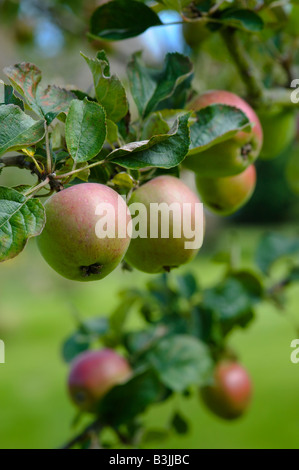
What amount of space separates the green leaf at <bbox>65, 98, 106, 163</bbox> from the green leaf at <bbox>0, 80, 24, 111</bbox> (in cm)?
5

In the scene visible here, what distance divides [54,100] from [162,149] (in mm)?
102

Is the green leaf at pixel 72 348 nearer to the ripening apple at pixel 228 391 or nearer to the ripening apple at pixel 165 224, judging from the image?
the ripening apple at pixel 228 391

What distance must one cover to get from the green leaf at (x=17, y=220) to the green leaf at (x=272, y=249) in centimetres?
71

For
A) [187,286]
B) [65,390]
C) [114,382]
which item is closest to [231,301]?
[187,286]

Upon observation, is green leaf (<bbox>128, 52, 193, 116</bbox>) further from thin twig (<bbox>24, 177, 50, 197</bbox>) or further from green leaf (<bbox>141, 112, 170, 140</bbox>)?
thin twig (<bbox>24, 177, 50, 197</bbox>)

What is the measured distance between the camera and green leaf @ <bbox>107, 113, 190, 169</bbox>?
39cm

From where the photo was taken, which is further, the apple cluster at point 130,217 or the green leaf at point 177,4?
the green leaf at point 177,4

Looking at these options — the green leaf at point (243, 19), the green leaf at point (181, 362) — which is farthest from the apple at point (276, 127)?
the green leaf at point (181, 362)

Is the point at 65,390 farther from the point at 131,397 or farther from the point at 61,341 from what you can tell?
the point at 131,397

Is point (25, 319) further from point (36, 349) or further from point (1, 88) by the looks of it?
point (1, 88)

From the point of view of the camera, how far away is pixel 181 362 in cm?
73

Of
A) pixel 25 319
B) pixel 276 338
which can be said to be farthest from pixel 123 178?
pixel 25 319

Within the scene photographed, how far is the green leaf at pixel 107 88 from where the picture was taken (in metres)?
0.41

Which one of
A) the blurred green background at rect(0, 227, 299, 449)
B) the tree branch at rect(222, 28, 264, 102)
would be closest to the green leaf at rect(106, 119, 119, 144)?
the tree branch at rect(222, 28, 264, 102)
